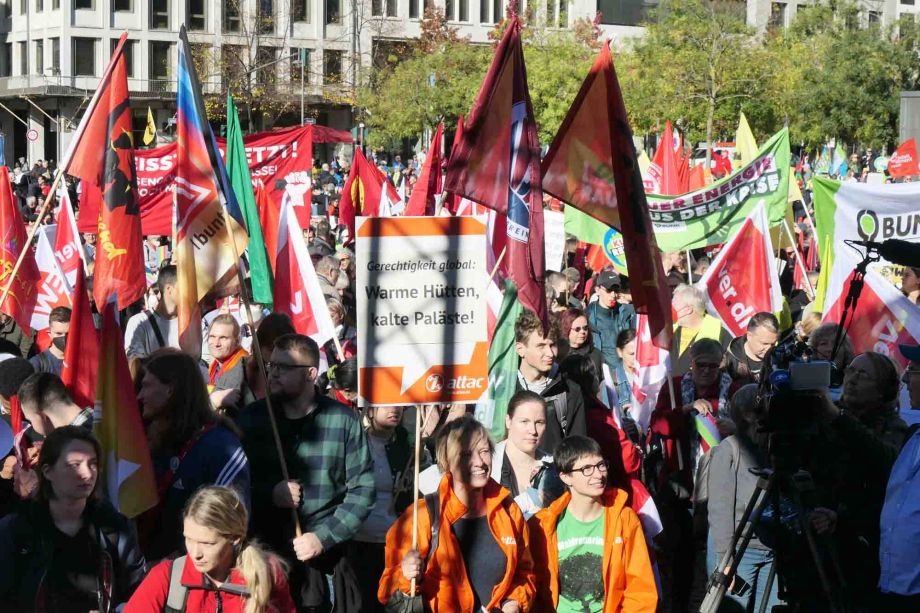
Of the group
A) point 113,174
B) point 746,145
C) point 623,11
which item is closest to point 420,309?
point 113,174

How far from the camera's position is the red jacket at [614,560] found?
5523 mm

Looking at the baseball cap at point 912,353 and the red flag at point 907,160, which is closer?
the baseball cap at point 912,353

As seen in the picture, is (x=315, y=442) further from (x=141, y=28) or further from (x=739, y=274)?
(x=141, y=28)

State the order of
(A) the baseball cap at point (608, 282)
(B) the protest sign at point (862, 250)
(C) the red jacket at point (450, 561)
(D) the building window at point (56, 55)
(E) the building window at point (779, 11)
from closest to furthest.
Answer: (C) the red jacket at point (450, 561) < (B) the protest sign at point (862, 250) < (A) the baseball cap at point (608, 282) < (D) the building window at point (56, 55) < (E) the building window at point (779, 11)

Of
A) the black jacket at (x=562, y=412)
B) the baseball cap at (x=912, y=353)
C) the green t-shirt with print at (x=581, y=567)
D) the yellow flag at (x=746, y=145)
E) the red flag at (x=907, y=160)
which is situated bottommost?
the green t-shirt with print at (x=581, y=567)

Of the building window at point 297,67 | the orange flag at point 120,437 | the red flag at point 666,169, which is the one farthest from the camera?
the building window at point 297,67

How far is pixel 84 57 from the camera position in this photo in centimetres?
6456

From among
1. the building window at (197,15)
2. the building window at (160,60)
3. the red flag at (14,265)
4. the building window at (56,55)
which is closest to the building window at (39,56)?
the building window at (56,55)

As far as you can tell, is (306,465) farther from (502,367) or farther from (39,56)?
(39,56)

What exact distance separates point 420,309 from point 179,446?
3.70 ft

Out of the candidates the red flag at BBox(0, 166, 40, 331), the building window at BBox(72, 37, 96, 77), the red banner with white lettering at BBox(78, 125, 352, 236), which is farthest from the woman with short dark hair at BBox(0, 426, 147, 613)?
the building window at BBox(72, 37, 96, 77)

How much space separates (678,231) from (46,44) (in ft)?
193

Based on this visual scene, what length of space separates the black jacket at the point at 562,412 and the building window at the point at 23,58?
6571 cm

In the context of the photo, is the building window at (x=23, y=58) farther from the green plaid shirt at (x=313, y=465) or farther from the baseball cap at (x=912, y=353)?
the baseball cap at (x=912, y=353)
